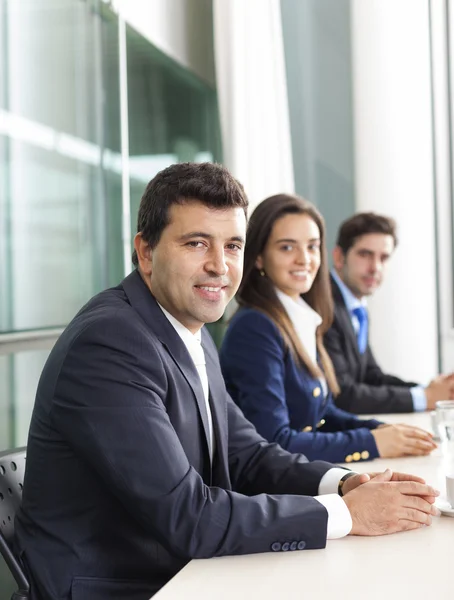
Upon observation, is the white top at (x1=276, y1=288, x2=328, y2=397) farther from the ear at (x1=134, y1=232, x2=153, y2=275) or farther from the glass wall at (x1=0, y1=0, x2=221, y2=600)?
the ear at (x1=134, y1=232, x2=153, y2=275)

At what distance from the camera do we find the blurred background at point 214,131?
2.49 m

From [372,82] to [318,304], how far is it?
2.59 metres

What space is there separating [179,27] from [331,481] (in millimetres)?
3080

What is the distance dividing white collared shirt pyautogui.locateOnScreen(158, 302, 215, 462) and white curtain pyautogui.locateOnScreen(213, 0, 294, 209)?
105 inches

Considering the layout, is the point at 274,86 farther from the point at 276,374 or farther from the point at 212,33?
the point at 276,374

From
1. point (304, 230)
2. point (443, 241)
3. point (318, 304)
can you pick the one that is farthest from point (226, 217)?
Result: point (443, 241)

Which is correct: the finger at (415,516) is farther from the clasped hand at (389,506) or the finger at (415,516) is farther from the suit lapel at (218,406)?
the suit lapel at (218,406)

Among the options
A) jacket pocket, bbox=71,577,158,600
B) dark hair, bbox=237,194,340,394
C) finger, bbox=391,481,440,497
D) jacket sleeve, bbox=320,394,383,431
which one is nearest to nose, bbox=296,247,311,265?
dark hair, bbox=237,194,340,394

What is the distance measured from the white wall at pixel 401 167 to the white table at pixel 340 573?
3461mm

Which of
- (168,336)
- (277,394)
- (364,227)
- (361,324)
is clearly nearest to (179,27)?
(364,227)

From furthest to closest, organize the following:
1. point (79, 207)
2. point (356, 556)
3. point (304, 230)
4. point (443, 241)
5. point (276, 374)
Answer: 1. point (443, 241)
2. point (79, 207)
3. point (304, 230)
4. point (276, 374)
5. point (356, 556)

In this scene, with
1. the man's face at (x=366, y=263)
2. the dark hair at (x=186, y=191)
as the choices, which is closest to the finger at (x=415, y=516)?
the dark hair at (x=186, y=191)

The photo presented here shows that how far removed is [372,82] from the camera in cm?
487

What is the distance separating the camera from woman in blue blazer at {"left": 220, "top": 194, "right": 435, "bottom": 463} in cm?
216
